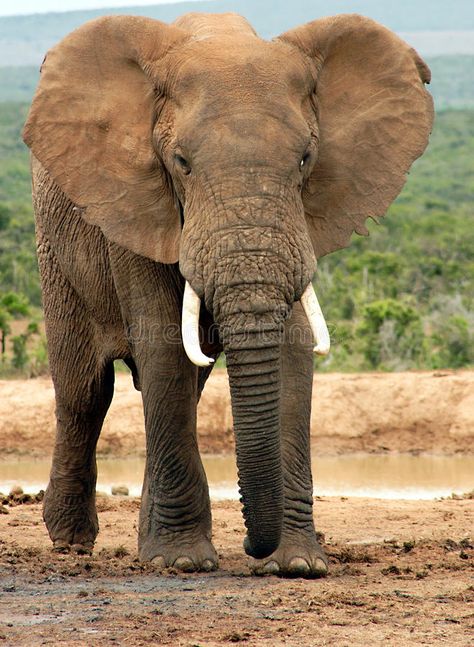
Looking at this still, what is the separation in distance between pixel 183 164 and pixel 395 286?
15.9 metres

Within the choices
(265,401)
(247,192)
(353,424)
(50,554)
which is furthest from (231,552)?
(353,424)

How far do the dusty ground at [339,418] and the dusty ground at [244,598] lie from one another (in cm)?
502

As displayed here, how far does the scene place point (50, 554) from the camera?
7430mm

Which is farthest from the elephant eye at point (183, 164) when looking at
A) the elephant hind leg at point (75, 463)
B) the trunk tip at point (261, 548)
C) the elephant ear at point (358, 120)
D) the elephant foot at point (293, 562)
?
the elephant hind leg at point (75, 463)

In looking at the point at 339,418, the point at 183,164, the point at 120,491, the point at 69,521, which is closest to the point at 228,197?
the point at 183,164

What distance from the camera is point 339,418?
13477 millimetres

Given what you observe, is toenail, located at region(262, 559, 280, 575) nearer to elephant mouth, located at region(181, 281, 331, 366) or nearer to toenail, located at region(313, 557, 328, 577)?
toenail, located at region(313, 557, 328, 577)

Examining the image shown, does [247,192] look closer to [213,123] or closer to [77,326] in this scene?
[213,123]

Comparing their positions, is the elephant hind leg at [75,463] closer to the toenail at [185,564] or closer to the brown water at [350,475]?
the toenail at [185,564]

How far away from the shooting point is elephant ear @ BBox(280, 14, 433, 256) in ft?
20.9

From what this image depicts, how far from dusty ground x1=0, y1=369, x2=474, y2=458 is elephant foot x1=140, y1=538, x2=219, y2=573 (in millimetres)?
6450

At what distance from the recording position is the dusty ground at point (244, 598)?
5.05 metres

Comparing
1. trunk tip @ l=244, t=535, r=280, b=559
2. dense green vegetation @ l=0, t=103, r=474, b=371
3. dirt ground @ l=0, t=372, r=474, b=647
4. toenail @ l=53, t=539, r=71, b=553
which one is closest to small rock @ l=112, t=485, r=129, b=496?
dirt ground @ l=0, t=372, r=474, b=647

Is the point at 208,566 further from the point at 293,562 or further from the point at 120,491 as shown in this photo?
the point at 120,491
